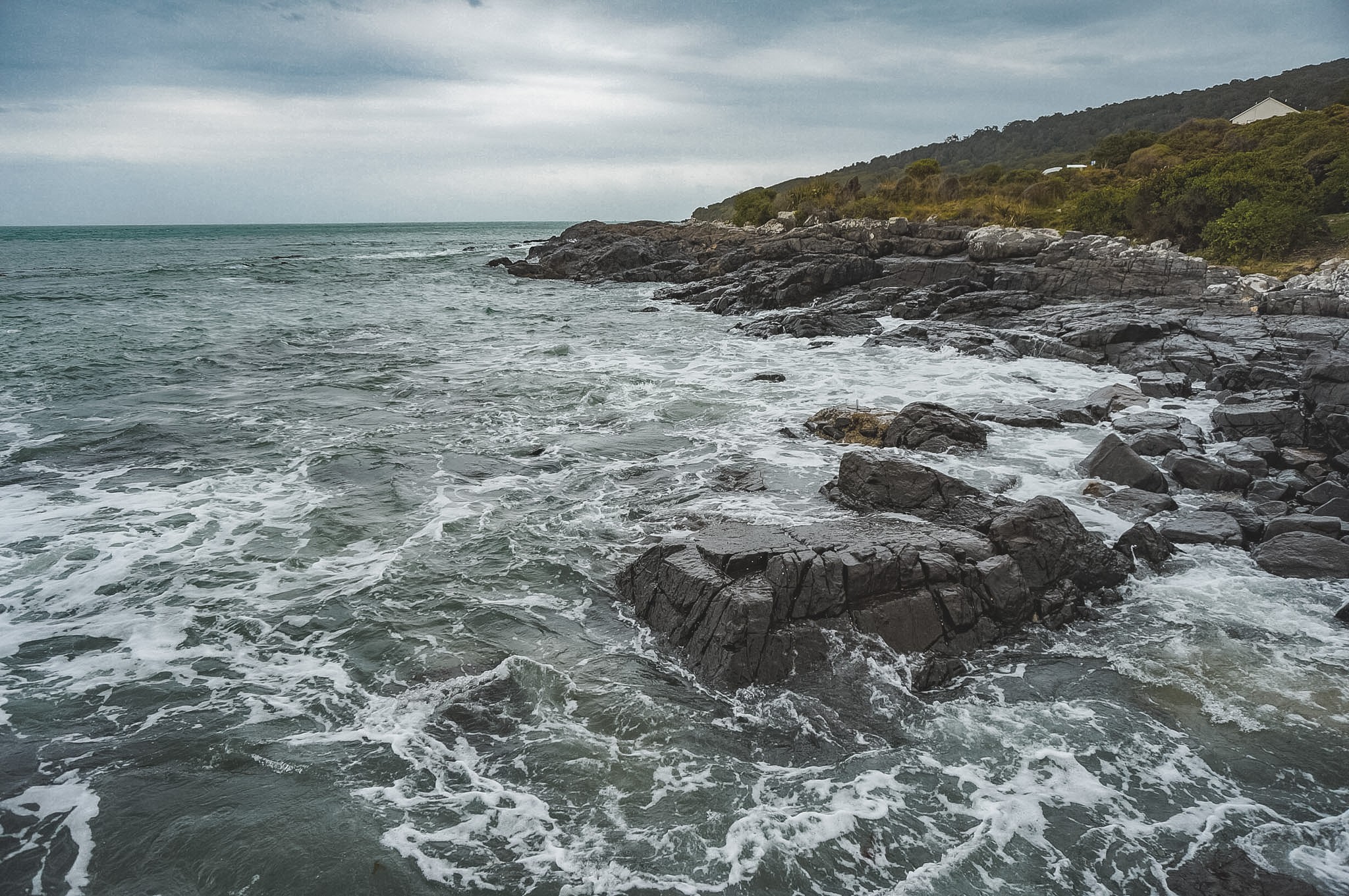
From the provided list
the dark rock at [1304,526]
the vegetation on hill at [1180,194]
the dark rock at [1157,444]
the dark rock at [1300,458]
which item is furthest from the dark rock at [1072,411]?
the vegetation on hill at [1180,194]

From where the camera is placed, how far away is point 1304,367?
15750 millimetres

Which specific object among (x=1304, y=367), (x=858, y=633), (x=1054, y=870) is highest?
(x=1304, y=367)

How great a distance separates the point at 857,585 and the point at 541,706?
154 inches

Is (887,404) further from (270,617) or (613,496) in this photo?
(270,617)

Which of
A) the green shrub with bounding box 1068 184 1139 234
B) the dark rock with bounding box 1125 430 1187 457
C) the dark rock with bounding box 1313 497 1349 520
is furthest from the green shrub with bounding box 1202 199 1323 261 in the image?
the dark rock with bounding box 1313 497 1349 520

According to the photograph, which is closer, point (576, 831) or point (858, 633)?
point (576, 831)

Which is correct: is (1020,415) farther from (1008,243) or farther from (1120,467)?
(1008,243)

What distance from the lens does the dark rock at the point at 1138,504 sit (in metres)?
11.4

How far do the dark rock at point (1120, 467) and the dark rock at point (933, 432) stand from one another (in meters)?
2.12

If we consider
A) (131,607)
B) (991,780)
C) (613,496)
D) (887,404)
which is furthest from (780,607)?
(887,404)

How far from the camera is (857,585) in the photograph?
837 centimetres

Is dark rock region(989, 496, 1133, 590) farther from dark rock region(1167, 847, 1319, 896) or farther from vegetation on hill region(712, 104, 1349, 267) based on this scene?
vegetation on hill region(712, 104, 1349, 267)

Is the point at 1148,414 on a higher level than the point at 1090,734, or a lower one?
higher

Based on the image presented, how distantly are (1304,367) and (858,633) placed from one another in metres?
14.8
